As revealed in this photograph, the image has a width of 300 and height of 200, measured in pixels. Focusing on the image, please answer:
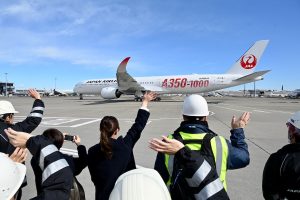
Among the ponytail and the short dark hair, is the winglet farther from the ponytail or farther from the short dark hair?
the ponytail

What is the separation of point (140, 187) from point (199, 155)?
81 cm

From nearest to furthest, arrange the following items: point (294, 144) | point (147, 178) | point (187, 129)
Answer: point (147, 178), point (294, 144), point (187, 129)

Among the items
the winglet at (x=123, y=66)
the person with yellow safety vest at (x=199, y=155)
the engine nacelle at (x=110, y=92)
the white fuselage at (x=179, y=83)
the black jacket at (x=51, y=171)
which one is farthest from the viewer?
the engine nacelle at (x=110, y=92)

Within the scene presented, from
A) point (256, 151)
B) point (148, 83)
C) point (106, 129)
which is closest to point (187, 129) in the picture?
point (106, 129)

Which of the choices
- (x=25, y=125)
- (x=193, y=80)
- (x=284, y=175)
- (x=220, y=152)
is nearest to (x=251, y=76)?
(x=193, y=80)

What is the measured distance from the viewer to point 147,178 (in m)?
1.44

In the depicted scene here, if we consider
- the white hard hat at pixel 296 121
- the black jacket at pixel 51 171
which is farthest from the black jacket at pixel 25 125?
the white hard hat at pixel 296 121

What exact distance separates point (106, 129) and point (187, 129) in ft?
3.83

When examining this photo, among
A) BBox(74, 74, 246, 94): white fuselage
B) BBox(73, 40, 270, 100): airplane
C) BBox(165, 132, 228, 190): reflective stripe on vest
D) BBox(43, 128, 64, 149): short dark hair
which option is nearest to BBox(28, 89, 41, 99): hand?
Result: BBox(43, 128, 64, 149): short dark hair

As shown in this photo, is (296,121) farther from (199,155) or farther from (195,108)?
(199,155)

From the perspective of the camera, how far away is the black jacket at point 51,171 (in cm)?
193

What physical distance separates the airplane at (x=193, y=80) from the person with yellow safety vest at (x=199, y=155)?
32.6m

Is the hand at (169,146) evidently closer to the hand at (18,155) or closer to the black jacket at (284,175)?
the black jacket at (284,175)

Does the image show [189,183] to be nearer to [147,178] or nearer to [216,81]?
[147,178]
